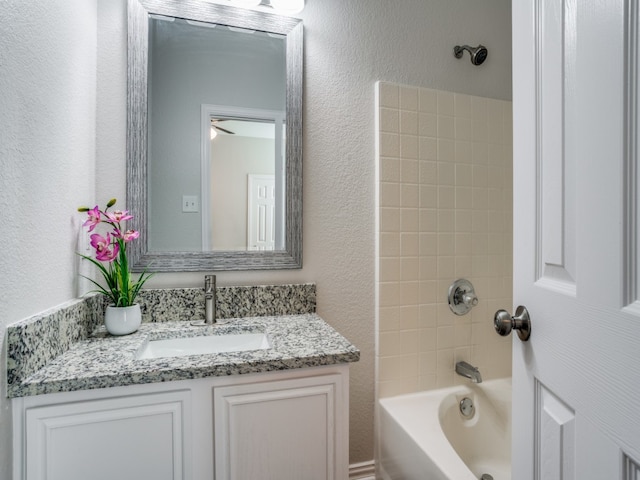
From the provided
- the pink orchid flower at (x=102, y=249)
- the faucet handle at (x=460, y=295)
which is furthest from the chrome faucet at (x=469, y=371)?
the pink orchid flower at (x=102, y=249)

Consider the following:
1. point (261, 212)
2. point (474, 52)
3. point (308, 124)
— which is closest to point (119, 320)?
point (261, 212)

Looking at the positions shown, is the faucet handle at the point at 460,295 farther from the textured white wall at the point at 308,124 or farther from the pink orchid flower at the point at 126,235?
the pink orchid flower at the point at 126,235

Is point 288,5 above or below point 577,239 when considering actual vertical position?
above

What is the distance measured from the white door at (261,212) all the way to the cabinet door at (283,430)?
61cm

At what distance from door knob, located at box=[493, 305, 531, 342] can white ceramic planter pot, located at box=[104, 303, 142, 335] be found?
1070 millimetres

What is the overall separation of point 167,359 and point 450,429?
124 centimetres

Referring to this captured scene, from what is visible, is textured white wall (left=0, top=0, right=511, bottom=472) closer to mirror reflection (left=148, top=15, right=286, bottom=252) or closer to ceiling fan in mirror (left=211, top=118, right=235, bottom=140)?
mirror reflection (left=148, top=15, right=286, bottom=252)

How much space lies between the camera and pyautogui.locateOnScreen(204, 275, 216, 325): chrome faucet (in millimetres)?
1268

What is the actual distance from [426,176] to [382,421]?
3.54ft

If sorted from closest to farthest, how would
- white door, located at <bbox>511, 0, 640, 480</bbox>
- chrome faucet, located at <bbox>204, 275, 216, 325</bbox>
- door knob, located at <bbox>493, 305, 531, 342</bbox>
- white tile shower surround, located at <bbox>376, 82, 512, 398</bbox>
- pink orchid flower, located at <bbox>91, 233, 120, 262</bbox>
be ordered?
white door, located at <bbox>511, 0, 640, 480</bbox> → door knob, located at <bbox>493, 305, 531, 342</bbox> → pink orchid flower, located at <bbox>91, 233, 120, 262</bbox> → chrome faucet, located at <bbox>204, 275, 216, 325</bbox> → white tile shower surround, located at <bbox>376, 82, 512, 398</bbox>

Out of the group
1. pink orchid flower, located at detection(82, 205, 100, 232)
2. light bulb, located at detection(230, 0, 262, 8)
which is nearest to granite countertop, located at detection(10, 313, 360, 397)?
pink orchid flower, located at detection(82, 205, 100, 232)

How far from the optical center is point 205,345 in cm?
119

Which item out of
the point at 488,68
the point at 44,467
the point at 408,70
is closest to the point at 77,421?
the point at 44,467

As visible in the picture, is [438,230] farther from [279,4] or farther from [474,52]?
[279,4]
